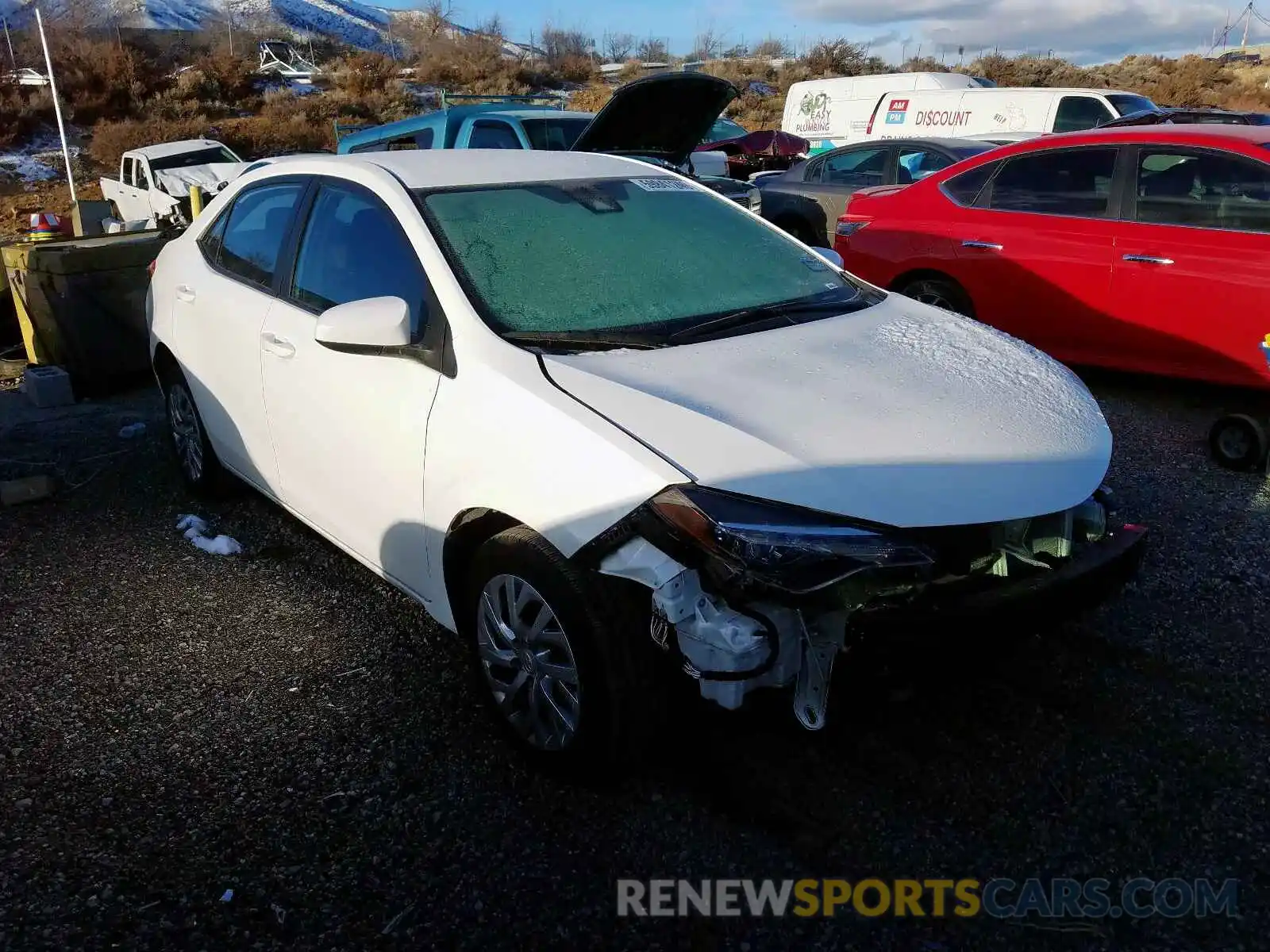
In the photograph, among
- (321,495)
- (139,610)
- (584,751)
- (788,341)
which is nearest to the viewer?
(584,751)

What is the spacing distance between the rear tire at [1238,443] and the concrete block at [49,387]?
694 centimetres

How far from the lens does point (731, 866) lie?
7.74ft

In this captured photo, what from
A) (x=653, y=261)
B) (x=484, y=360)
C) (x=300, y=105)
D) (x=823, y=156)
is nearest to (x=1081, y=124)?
(x=823, y=156)

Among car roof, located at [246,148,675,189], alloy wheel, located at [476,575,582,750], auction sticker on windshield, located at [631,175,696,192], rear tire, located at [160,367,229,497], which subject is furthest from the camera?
rear tire, located at [160,367,229,497]

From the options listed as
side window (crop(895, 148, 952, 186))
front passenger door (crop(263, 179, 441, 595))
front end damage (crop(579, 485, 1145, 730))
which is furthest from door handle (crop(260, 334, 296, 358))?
side window (crop(895, 148, 952, 186))

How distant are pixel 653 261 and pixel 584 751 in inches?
64.2

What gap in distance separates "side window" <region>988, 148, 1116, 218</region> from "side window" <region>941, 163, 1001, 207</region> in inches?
3.4

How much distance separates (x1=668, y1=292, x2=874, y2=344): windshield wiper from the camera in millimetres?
2924

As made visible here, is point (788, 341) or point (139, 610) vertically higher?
point (788, 341)

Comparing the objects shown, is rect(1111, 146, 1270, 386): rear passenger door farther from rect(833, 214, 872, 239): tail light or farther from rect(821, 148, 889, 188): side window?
rect(821, 148, 889, 188): side window

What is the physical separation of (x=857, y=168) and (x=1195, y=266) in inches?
208

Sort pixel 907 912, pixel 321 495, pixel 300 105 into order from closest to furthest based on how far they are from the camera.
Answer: pixel 907 912 → pixel 321 495 → pixel 300 105

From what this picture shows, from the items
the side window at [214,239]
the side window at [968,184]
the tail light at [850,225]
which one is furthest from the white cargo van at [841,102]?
the side window at [214,239]

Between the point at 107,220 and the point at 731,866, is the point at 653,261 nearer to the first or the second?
the point at 731,866
